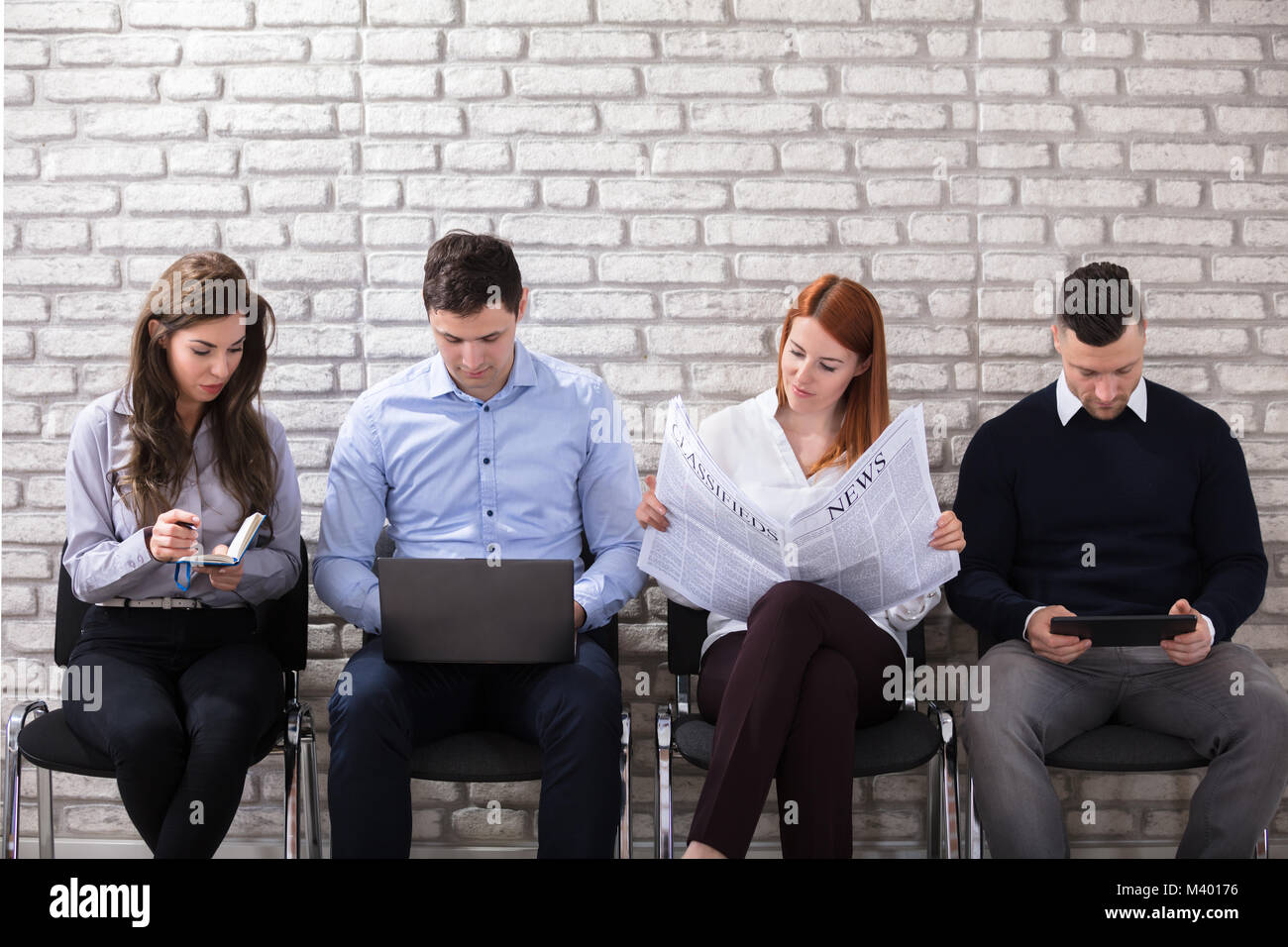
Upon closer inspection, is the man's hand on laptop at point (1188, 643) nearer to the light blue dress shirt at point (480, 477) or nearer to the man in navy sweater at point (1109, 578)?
the man in navy sweater at point (1109, 578)

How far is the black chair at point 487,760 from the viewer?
226 cm

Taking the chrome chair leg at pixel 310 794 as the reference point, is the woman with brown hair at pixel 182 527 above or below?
above

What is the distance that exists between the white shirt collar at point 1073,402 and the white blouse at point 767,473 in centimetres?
54

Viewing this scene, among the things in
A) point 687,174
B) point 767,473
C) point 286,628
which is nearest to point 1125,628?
point 767,473

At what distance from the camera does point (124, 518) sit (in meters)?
2.42

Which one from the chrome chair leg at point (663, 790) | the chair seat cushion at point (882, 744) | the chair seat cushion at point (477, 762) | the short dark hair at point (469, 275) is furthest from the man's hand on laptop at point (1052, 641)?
the short dark hair at point (469, 275)

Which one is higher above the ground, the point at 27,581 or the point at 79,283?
the point at 79,283

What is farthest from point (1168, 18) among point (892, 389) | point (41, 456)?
point (41, 456)

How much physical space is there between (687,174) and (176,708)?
68.0 inches

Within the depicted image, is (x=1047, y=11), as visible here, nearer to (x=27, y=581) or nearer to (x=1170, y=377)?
(x=1170, y=377)

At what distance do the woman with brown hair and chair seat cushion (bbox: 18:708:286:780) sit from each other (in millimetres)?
39

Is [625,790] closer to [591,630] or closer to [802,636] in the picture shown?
[591,630]
